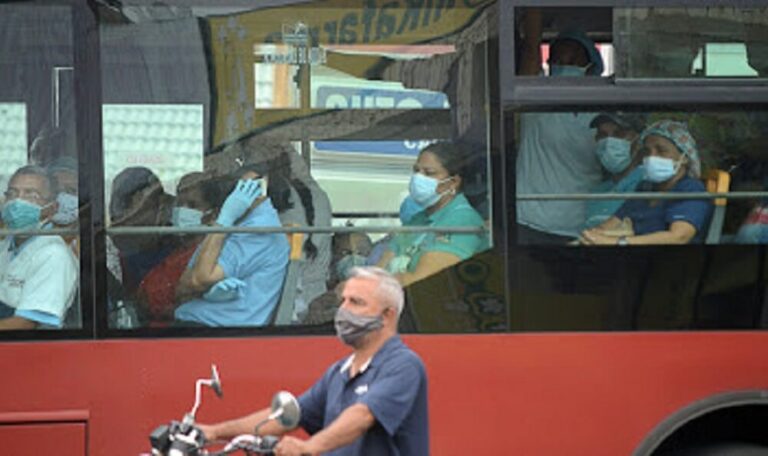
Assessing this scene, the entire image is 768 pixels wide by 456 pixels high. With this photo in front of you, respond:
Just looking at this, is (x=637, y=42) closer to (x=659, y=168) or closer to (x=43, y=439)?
(x=659, y=168)

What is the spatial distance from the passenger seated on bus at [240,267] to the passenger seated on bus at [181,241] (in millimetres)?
34

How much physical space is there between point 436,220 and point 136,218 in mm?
1421

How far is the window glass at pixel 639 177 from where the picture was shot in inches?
299

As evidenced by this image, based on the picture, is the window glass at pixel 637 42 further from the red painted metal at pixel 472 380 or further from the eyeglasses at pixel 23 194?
the eyeglasses at pixel 23 194

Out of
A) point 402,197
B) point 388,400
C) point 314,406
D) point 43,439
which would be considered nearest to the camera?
point 388,400

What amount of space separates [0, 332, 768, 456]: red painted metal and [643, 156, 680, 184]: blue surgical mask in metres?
0.76

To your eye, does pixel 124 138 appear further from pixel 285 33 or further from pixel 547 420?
pixel 547 420

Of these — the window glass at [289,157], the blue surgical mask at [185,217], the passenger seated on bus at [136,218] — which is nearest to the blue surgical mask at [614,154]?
the window glass at [289,157]

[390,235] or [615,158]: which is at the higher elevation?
[615,158]

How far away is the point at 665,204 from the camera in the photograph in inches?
301

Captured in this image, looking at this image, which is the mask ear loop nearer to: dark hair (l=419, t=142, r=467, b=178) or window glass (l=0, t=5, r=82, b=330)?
dark hair (l=419, t=142, r=467, b=178)

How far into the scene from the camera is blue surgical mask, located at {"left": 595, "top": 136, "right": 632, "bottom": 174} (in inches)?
301

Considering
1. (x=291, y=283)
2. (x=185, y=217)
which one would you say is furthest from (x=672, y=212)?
(x=185, y=217)

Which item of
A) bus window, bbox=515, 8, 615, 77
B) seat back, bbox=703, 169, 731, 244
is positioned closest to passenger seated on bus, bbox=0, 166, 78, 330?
bus window, bbox=515, 8, 615, 77
